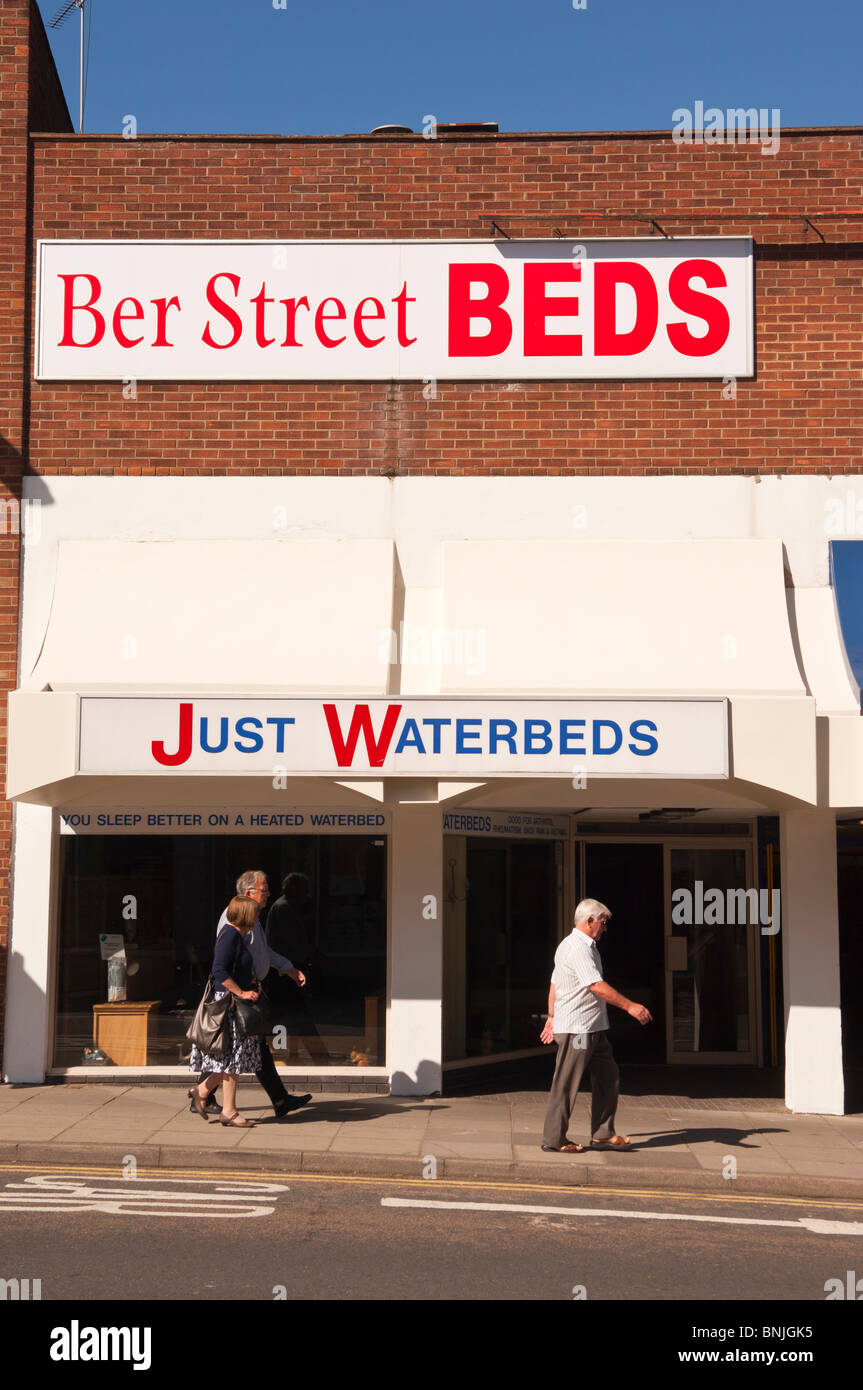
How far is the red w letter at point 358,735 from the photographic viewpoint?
10.6 m

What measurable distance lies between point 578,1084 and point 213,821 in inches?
171

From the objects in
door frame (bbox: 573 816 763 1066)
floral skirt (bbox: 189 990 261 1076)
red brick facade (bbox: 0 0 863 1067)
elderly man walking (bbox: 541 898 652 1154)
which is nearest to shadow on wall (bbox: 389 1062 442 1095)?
floral skirt (bbox: 189 990 261 1076)

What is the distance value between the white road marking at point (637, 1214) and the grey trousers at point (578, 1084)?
4.24 feet

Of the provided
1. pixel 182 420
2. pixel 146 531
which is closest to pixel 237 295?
pixel 182 420

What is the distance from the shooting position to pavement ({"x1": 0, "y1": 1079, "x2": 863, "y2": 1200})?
889cm

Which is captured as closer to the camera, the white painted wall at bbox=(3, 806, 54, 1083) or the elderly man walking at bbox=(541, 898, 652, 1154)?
the elderly man walking at bbox=(541, 898, 652, 1154)

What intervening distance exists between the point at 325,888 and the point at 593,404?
520 cm

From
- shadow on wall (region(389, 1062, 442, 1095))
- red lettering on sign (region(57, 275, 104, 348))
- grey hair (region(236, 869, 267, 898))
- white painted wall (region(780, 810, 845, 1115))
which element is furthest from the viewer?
red lettering on sign (region(57, 275, 104, 348))

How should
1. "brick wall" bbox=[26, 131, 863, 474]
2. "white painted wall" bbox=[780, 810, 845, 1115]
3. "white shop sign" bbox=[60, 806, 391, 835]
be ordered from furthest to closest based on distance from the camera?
"brick wall" bbox=[26, 131, 863, 474], "white shop sign" bbox=[60, 806, 391, 835], "white painted wall" bbox=[780, 810, 845, 1115]

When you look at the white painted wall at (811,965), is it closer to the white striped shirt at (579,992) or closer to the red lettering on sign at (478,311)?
the white striped shirt at (579,992)

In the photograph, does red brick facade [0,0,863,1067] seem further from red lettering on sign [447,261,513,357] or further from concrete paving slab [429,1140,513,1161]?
concrete paving slab [429,1140,513,1161]

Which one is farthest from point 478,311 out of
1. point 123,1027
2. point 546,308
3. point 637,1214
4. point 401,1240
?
point 401,1240

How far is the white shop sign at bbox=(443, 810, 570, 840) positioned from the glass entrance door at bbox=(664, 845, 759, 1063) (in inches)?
Result: 53.9

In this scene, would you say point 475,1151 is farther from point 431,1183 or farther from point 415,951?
point 415,951
